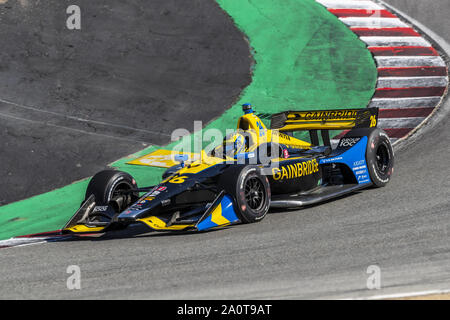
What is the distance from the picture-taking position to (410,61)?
15633 millimetres

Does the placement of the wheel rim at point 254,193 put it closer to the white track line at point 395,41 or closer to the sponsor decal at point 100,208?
the sponsor decal at point 100,208

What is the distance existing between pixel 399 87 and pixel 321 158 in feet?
18.7

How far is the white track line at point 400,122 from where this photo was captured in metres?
12.4

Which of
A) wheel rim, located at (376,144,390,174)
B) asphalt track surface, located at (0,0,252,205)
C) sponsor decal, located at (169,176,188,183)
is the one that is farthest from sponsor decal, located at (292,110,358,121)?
asphalt track surface, located at (0,0,252,205)

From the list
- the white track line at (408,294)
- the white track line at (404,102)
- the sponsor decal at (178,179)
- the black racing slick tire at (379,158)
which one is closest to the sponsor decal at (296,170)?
the black racing slick tire at (379,158)

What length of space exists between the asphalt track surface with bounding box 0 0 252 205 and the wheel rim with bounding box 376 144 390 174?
13.7 feet

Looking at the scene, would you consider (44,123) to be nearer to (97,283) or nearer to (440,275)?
(97,283)

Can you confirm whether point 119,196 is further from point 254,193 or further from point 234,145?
point 254,193

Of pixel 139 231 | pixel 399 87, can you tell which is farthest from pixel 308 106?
pixel 139 231

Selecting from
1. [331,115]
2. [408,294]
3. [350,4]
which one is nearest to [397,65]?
[350,4]

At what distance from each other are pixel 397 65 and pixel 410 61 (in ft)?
1.57

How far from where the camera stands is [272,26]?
1753 cm

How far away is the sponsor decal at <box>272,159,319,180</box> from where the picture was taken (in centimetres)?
863

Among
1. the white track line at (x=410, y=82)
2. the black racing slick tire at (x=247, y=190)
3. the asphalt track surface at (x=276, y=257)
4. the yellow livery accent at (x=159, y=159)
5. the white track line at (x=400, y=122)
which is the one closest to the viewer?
the asphalt track surface at (x=276, y=257)
